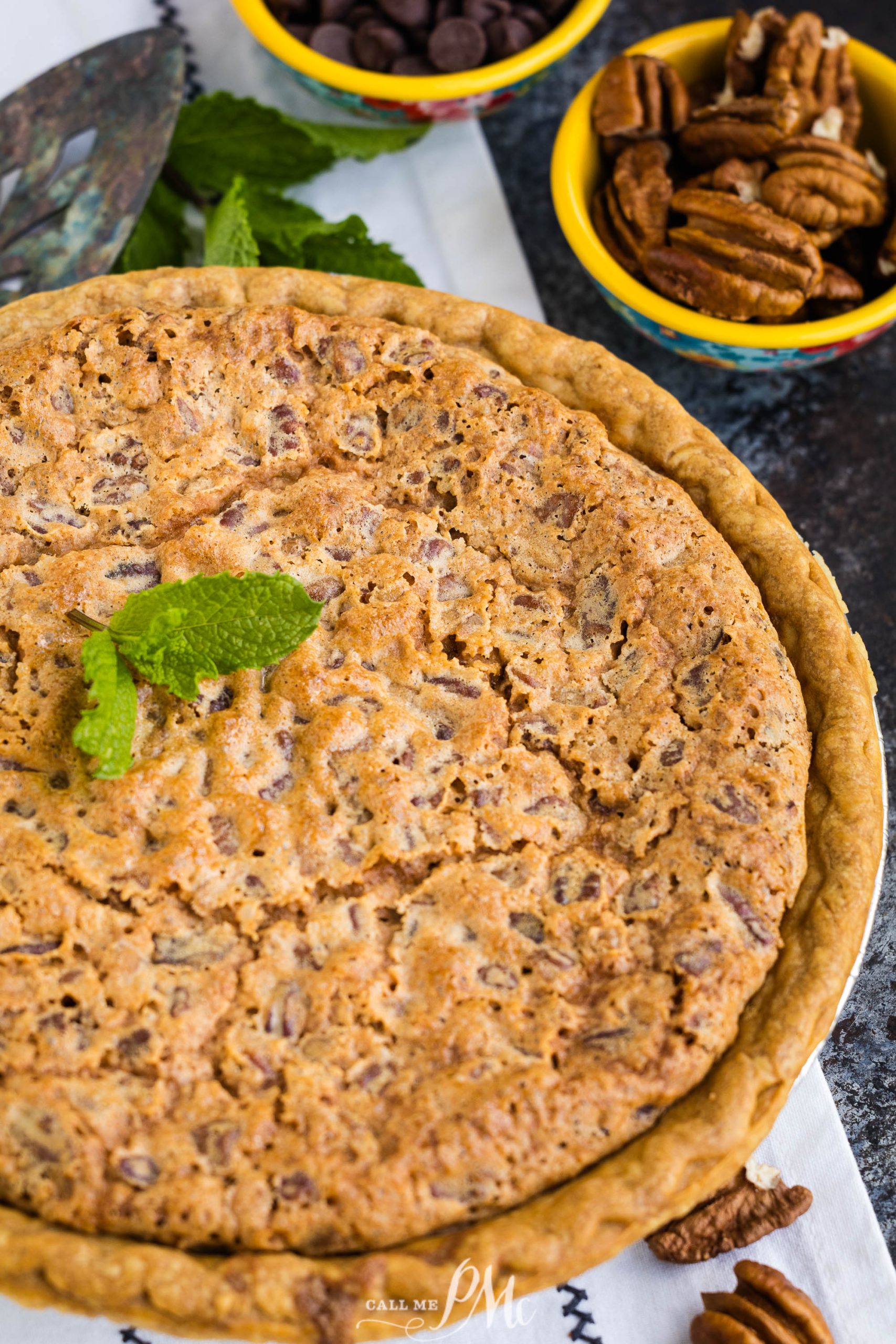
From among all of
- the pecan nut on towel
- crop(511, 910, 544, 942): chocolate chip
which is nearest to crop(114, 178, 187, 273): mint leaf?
the pecan nut on towel

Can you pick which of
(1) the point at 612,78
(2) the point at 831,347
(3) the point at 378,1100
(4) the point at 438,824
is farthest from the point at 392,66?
(3) the point at 378,1100

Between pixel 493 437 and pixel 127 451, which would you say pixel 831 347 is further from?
pixel 127 451

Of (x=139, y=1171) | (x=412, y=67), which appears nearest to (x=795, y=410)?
(x=412, y=67)

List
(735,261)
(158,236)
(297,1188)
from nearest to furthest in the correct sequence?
(297,1188), (735,261), (158,236)

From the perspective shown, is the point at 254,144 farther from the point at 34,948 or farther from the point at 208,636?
the point at 34,948

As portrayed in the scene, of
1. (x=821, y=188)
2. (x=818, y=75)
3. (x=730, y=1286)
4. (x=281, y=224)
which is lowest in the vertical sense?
(x=730, y=1286)
